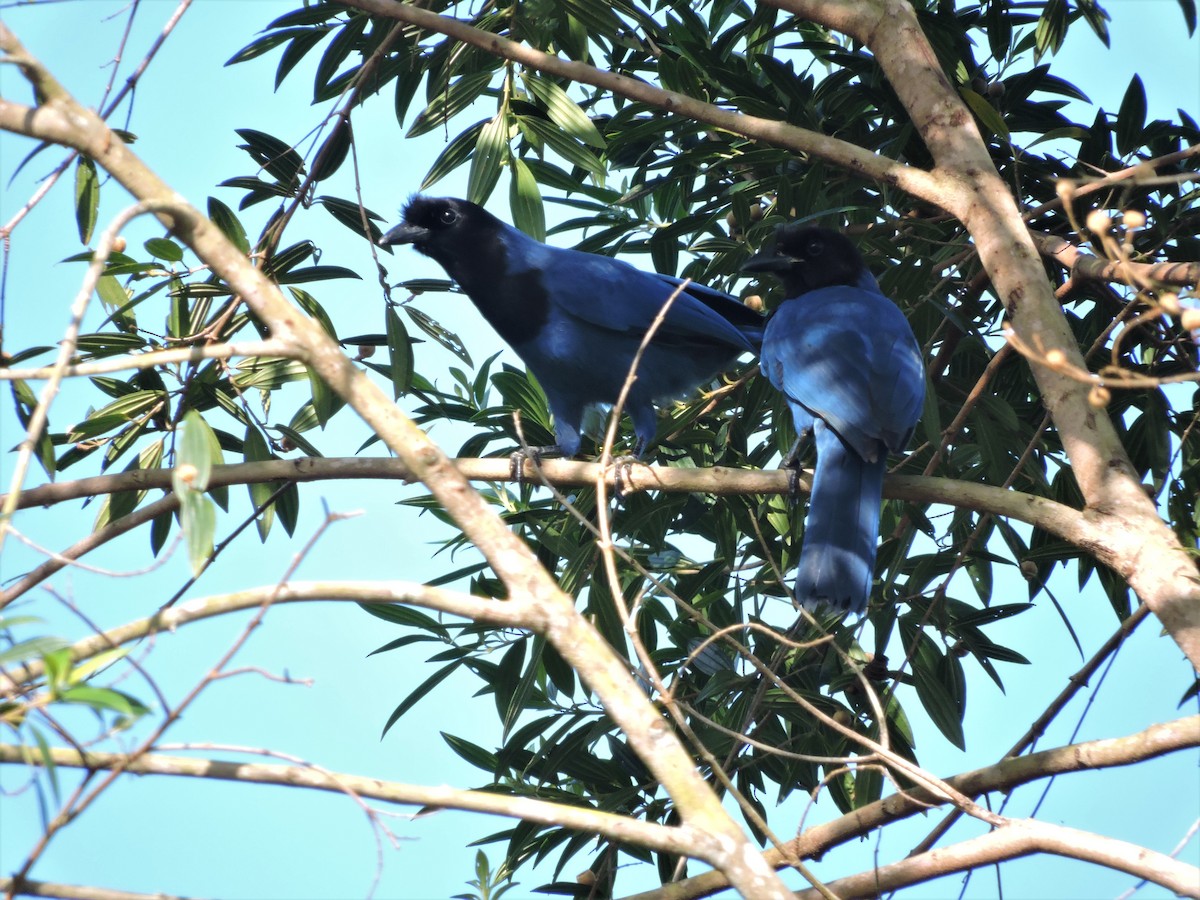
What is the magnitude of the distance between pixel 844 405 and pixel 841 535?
457 mm

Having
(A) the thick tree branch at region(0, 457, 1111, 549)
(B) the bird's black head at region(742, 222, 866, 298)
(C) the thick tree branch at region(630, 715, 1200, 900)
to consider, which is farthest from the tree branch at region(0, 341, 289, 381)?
(B) the bird's black head at region(742, 222, 866, 298)

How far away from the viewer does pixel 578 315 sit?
4965 millimetres

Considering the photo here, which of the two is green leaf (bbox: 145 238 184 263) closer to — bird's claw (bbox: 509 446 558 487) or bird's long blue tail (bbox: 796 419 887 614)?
bird's claw (bbox: 509 446 558 487)

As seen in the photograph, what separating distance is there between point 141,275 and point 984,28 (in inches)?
122

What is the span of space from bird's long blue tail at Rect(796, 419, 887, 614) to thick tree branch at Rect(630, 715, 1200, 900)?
0.90m

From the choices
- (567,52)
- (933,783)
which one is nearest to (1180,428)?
(933,783)

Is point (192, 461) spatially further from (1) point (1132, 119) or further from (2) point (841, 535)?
(1) point (1132, 119)

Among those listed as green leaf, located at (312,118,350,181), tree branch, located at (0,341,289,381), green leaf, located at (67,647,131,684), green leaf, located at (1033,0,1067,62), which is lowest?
green leaf, located at (67,647,131,684)

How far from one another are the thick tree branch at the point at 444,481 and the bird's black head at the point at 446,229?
2829mm

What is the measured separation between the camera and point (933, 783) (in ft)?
8.45

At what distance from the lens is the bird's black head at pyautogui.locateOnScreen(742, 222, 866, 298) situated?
186 inches

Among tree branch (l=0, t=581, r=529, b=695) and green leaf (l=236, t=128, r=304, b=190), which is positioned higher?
green leaf (l=236, t=128, r=304, b=190)

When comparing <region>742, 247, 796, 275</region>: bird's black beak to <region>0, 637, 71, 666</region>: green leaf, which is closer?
<region>0, 637, 71, 666</region>: green leaf

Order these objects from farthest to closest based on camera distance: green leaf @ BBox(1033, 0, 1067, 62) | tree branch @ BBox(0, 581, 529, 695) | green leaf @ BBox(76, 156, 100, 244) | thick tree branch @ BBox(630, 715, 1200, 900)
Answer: green leaf @ BBox(1033, 0, 1067, 62) < green leaf @ BBox(76, 156, 100, 244) < thick tree branch @ BBox(630, 715, 1200, 900) < tree branch @ BBox(0, 581, 529, 695)
